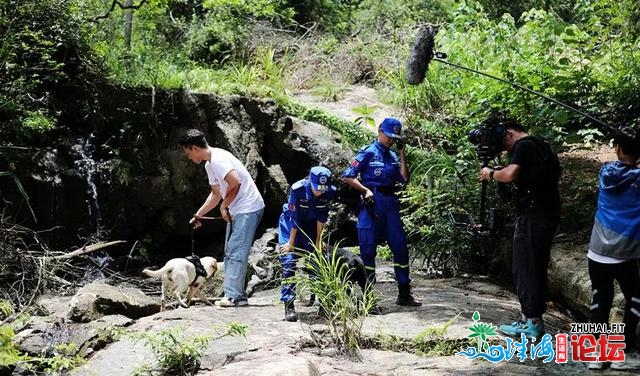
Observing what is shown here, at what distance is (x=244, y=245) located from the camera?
6180 millimetres

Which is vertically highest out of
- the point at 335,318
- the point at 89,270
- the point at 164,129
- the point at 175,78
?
the point at 175,78

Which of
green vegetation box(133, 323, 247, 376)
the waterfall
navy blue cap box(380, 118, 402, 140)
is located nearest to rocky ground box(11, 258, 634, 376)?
green vegetation box(133, 323, 247, 376)

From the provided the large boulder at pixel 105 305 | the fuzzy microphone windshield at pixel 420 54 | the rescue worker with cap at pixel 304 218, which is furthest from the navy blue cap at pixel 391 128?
the large boulder at pixel 105 305

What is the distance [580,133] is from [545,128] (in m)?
0.55

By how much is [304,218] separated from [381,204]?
2.52 feet

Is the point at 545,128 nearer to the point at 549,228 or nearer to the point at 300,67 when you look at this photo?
the point at 549,228

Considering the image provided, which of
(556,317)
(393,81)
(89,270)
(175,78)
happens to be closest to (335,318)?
(556,317)

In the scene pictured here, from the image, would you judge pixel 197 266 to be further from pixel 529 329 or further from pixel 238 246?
pixel 529 329

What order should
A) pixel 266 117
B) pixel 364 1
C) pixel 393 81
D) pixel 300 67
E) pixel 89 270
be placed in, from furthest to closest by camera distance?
pixel 364 1 → pixel 300 67 → pixel 393 81 → pixel 266 117 → pixel 89 270

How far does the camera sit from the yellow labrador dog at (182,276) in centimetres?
639

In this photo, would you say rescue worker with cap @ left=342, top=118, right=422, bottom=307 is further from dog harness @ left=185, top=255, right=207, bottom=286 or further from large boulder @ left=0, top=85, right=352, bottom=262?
large boulder @ left=0, top=85, right=352, bottom=262

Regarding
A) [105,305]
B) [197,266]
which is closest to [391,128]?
[197,266]

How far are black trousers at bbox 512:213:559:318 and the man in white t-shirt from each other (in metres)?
2.60

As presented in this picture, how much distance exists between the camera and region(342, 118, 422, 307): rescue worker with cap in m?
5.93
